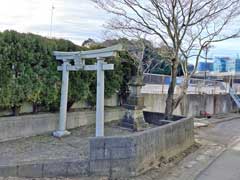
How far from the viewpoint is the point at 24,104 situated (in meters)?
10.7

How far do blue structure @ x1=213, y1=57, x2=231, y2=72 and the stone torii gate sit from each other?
33.1 metres

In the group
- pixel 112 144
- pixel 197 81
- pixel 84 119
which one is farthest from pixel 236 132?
pixel 112 144

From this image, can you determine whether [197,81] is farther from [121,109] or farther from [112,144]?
[112,144]

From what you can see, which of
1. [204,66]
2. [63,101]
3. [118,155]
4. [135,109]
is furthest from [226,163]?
[204,66]

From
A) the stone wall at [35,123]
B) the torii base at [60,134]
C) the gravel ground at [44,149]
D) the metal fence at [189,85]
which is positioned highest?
the metal fence at [189,85]

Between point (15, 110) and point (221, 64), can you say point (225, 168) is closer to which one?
point (15, 110)

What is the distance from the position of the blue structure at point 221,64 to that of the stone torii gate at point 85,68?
33.1 meters

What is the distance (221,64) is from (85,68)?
35.7m

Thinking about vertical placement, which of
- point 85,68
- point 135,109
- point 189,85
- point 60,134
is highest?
point 85,68

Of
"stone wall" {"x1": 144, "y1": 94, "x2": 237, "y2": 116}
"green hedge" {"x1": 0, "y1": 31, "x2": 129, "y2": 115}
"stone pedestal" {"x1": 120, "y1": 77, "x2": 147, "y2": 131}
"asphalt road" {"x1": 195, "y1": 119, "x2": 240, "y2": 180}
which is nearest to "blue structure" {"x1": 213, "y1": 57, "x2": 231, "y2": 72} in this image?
"stone wall" {"x1": 144, "y1": 94, "x2": 237, "y2": 116}

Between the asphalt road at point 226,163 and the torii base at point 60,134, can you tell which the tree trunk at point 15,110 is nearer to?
the torii base at point 60,134

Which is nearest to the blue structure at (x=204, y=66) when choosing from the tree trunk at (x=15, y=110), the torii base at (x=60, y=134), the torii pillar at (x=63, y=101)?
the torii pillar at (x=63, y=101)

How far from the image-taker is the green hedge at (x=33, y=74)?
960cm

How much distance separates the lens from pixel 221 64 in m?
43.2
